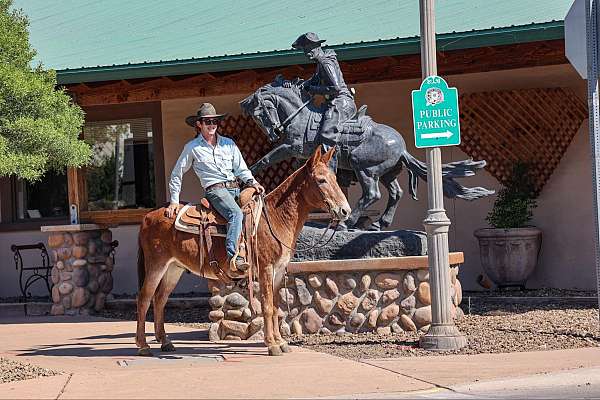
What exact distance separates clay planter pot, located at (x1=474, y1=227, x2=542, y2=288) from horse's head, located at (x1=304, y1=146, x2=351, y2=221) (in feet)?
Result: 17.2

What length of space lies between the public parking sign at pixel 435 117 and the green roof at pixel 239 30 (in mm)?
2605

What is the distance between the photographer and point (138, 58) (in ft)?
48.9

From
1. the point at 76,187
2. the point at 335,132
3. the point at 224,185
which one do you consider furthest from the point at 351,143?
the point at 76,187

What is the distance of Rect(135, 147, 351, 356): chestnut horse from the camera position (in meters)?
10.1

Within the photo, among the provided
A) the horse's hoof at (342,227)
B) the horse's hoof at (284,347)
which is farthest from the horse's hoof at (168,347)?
the horse's hoof at (342,227)

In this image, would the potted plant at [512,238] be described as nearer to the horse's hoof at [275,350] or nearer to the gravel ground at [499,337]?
the gravel ground at [499,337]

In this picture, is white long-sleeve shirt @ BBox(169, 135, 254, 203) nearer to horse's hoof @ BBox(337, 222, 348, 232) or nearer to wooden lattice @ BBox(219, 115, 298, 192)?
horse's hoof @ BBox(337, 222, 348, 232)

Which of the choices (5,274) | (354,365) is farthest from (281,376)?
(5,274)

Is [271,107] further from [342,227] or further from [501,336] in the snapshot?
[501,336]

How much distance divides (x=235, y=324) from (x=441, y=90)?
136 inches

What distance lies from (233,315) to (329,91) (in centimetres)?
276

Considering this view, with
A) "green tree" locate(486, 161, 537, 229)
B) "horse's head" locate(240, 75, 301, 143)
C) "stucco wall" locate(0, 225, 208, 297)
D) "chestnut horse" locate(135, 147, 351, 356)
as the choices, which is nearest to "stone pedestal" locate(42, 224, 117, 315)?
"stucco wall" locate(0, 225, 208, 297)

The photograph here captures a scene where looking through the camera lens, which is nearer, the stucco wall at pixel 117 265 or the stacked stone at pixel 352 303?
the stacked stone at pixel 352 303

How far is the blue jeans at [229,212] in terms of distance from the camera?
1016 cm
